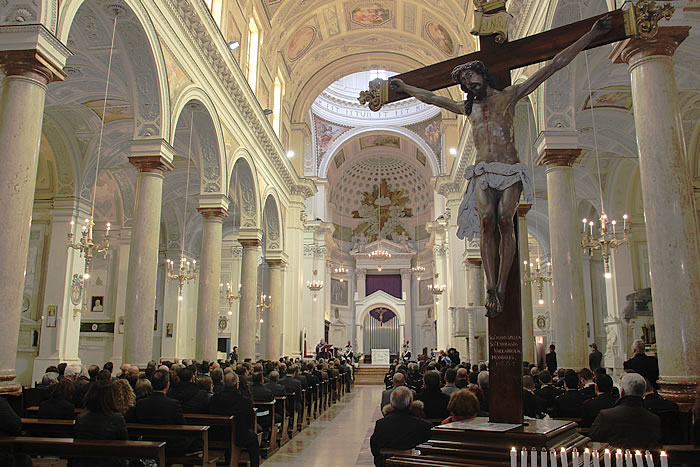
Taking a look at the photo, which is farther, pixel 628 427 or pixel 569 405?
pixel 569 405

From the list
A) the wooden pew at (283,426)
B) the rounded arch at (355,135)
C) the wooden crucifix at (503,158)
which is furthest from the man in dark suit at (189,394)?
the rounded arch at (355,135)

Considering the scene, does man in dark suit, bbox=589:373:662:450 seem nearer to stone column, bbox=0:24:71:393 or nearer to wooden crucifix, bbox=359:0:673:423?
wooden crucifix, bbox=359:0:673:423

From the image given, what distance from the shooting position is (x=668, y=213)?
542 cm

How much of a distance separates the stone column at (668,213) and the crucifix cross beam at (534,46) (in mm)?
2882

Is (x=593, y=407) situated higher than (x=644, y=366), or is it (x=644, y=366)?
(x=644, y=366)

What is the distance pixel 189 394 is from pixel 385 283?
2920cm

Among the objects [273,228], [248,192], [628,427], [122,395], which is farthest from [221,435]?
[273,228]

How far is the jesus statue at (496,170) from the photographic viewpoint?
10.0ft

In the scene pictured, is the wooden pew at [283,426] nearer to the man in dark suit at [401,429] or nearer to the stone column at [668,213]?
the man in dark suit at [401,429]

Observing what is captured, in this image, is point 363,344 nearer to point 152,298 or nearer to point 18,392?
point 152,298

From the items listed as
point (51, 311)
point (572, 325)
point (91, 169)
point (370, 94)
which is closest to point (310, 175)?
point (91, 169)

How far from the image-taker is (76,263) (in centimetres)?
1402

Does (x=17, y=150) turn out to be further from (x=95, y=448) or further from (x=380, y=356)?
(x=380, y=356)

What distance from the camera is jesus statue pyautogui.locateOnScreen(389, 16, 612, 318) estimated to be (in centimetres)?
305
